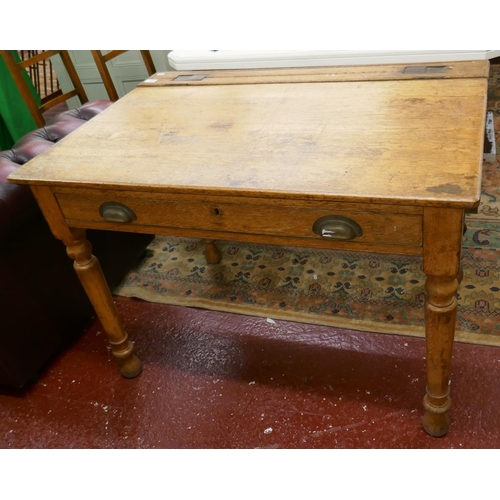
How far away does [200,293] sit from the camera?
2.02 metres

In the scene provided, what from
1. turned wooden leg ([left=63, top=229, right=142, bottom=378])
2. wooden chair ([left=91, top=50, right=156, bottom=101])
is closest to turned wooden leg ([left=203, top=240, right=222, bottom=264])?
turned wooden leg ([left=63, top=229, right=142, bottom=378])

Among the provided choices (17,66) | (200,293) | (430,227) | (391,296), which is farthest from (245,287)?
(17,66)

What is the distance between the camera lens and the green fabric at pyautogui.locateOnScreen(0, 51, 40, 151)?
119 inches

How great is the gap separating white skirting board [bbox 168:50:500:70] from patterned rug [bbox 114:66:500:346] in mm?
734

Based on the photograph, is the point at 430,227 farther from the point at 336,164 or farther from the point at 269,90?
the point at 269,90

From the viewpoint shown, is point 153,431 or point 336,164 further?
point 153,431

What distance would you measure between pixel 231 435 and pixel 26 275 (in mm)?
811

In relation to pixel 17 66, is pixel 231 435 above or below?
below

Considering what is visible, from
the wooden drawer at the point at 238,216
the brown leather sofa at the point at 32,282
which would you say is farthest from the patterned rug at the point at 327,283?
the wooden drawer at the point at 238,216

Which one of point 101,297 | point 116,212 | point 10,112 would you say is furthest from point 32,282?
point 10,112

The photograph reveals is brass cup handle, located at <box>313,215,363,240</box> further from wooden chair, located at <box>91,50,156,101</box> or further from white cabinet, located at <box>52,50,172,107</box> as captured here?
white cabinet, located at <box>52,50,172,107</box>

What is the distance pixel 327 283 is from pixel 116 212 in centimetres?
94

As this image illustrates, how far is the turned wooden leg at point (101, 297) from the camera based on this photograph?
146 cm

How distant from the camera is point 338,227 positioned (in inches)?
43.7
